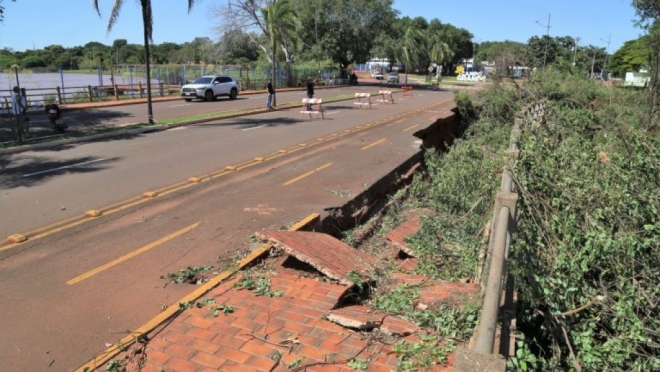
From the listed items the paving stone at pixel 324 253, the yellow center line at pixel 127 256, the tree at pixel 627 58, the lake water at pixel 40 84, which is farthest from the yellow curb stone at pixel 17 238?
the tree at pixel 627 58

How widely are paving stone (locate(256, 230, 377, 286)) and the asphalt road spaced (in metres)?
0.91

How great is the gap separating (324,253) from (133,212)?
4159mm

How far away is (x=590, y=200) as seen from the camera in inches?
240

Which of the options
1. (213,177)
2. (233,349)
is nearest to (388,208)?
(213,177)

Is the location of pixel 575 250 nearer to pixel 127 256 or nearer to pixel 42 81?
pixel 127 256

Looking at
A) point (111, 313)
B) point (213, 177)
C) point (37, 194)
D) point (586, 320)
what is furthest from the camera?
point (213, 177)

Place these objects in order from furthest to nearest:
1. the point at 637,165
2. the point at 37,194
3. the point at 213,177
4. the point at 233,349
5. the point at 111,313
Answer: the point at 213,177
the point at 37,194
the point at 637,165
the point at 111,313
the point at 233,349

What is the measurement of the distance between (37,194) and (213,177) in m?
3.41

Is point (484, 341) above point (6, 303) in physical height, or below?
above

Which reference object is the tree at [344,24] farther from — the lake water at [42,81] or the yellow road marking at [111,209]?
the yellow road marking at [111,209]

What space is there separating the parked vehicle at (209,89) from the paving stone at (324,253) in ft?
95.2

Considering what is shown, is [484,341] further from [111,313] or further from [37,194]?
[37,194]

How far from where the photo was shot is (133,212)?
8742 millimetres

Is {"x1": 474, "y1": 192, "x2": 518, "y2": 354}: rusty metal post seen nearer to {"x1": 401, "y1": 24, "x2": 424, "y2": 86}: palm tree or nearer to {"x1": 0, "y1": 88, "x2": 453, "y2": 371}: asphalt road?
{"x1": 0, "y1": 88, "x2": 453, "y2": 371}: asphalt road
